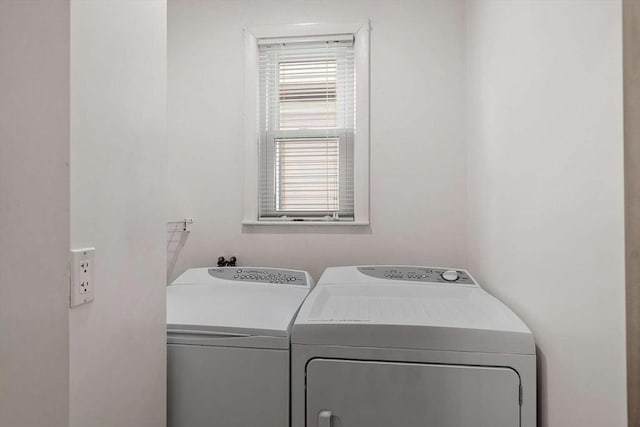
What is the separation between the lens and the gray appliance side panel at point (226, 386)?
108cm

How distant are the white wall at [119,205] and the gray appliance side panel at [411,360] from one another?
1.40 feet

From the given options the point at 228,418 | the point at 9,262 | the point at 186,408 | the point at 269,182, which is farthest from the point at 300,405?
the point at 269,182

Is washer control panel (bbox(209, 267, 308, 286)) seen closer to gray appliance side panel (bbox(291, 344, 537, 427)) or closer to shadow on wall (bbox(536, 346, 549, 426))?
gray appliance side panel (bbox(291, 344, 537, 427))

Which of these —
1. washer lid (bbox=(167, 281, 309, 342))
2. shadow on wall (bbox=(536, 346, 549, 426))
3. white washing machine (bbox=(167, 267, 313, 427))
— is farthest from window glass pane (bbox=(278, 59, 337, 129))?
shadow on wall (bbox=(536, 346, 549, 426))

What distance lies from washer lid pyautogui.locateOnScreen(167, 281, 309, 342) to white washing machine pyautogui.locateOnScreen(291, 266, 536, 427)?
13 centimetres

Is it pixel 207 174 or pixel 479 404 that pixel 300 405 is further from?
pixel 207 174

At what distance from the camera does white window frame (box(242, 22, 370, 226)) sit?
2.00 m

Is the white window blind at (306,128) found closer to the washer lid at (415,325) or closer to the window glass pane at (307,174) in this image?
the window glass pane at (307,174)

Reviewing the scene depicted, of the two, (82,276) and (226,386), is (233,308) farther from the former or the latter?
(82,276)

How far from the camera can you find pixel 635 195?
617 mm

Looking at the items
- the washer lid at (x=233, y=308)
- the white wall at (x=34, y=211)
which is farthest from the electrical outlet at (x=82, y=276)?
the washer lid at (x=233, y=308)

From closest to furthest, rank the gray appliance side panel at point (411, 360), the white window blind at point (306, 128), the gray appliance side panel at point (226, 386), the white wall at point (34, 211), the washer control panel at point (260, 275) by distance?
the white wall at point (34, 211), the gray appliance side panel at point (411, 360), the gray appliance side panel at point (226, 386), the washer control panel at point (260, 275), the white window blind at point (306, 128)

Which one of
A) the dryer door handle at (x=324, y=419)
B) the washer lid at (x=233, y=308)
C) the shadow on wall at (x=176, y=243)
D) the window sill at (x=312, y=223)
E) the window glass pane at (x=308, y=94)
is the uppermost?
the window glass pane at (x=308, y=94)

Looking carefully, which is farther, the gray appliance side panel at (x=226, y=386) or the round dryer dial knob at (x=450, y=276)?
the round dryer dial knob at (x=450, y=276)
